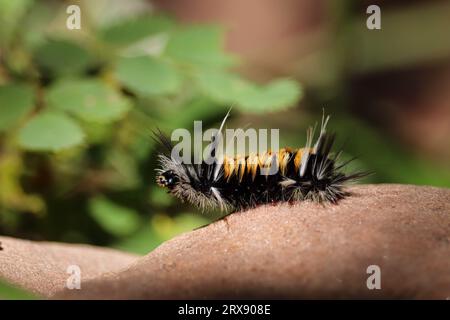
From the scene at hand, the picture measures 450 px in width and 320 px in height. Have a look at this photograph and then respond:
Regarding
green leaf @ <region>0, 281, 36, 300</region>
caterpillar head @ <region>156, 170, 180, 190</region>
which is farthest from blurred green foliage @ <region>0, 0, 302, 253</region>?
green leaf @ <region>0, 281, 36, 300</region>

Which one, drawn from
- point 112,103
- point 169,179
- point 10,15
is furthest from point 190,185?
point 10,15

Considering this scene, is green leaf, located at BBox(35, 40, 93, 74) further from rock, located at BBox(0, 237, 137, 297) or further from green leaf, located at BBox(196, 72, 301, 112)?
rock, located at BBox(0, 237, 137, 297)

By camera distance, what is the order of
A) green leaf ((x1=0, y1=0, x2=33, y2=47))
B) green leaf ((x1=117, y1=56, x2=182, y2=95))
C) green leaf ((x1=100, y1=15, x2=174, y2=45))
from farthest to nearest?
green leaf ((x1=0, y1=0, x2=33, y2=47)) < green leaf ((x1=100, y1=15, x2=174, y2=45)) < green leaf ((x1=117, y1=56, x2=182, y2=95))

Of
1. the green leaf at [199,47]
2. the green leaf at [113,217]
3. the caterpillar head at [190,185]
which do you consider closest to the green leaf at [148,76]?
the green leaf at [199,47]

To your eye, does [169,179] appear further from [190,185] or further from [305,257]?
[305,257]

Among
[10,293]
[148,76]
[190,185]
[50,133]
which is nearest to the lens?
[10,293]

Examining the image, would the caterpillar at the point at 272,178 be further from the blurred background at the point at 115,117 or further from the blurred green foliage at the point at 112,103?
the blurred green foliage at the point at 112,103
